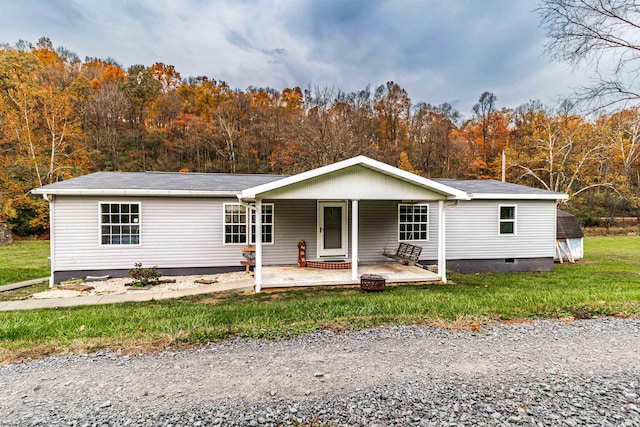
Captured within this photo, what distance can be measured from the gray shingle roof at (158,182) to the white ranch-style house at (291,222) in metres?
0.03

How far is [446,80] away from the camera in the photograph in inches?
1042

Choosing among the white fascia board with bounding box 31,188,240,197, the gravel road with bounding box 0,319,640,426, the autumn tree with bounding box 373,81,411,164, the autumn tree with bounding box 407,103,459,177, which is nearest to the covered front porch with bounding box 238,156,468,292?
the white fascia board with bounding box 31,188,240,197

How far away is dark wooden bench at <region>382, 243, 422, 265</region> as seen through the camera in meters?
9.19

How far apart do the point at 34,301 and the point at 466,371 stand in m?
8.31

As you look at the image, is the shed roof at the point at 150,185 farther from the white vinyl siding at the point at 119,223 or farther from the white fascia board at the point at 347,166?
the white fascia board at the point at 347,166

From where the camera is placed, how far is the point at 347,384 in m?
2.93

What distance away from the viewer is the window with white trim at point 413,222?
414 inches

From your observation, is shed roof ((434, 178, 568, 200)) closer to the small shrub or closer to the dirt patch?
the dirt patch

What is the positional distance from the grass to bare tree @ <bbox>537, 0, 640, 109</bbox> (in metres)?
6.25

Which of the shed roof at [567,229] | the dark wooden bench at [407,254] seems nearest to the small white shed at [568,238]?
the shed roof at [567,229]

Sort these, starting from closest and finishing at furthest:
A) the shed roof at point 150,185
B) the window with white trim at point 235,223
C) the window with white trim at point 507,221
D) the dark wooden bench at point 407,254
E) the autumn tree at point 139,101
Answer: the shed roof at point 150,185 < the dark wooden bench at point 407,254 < the window with white trim at point 235,223 < the window with white trim at point 507,221 < the autumn tree at point 139,101

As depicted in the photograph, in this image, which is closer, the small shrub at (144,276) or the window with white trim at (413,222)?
the small shrub at (144,276)

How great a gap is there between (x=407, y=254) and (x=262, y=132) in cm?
2013

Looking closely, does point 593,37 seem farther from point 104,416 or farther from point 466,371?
point 104,416
